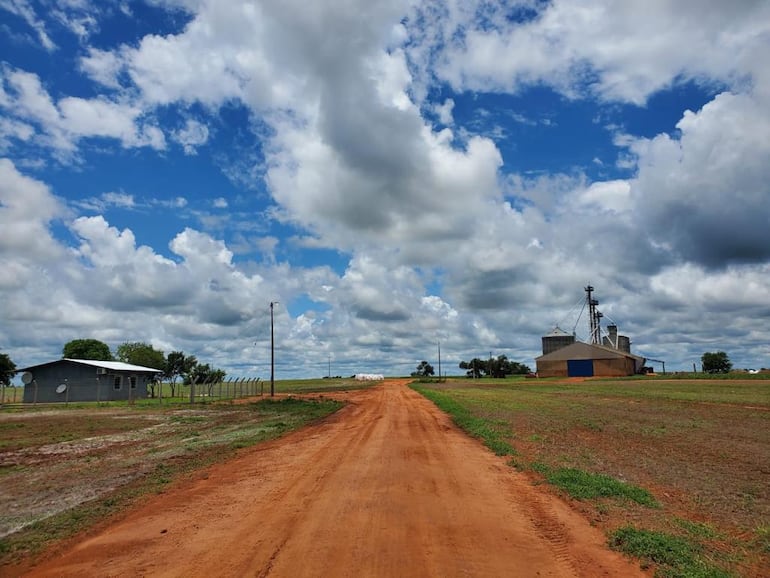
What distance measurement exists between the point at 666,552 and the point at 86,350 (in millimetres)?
103671

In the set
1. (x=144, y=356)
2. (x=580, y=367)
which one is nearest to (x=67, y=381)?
(x=144, y=356)

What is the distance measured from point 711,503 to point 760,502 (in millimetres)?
899

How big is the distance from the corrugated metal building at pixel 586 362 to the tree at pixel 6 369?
88.5 m

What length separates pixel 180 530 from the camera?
8.15m

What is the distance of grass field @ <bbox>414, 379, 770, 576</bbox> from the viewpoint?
7.29 meters

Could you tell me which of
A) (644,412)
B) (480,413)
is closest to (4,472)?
(480,413)

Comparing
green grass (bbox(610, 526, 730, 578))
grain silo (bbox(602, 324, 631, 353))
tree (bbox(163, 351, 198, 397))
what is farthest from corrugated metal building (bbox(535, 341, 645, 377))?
green grass (bbox(610, 526, 730, 578))

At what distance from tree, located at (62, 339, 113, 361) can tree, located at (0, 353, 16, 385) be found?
26.8 m

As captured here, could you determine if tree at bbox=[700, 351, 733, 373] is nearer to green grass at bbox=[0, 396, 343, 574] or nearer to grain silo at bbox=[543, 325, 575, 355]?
grain silo at bbox=[543, 325, 575, 355]

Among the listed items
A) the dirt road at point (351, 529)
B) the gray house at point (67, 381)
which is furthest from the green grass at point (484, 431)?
the gray house at point (67, 381)

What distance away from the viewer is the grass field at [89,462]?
29.5 feet

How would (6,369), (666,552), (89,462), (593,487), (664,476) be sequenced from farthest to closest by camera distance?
(6,369)
(89,462)
(664,476)
(593,487)
(666,552)

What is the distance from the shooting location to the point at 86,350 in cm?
9419

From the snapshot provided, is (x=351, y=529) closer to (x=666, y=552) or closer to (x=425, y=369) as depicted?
(x=666, y=552)
